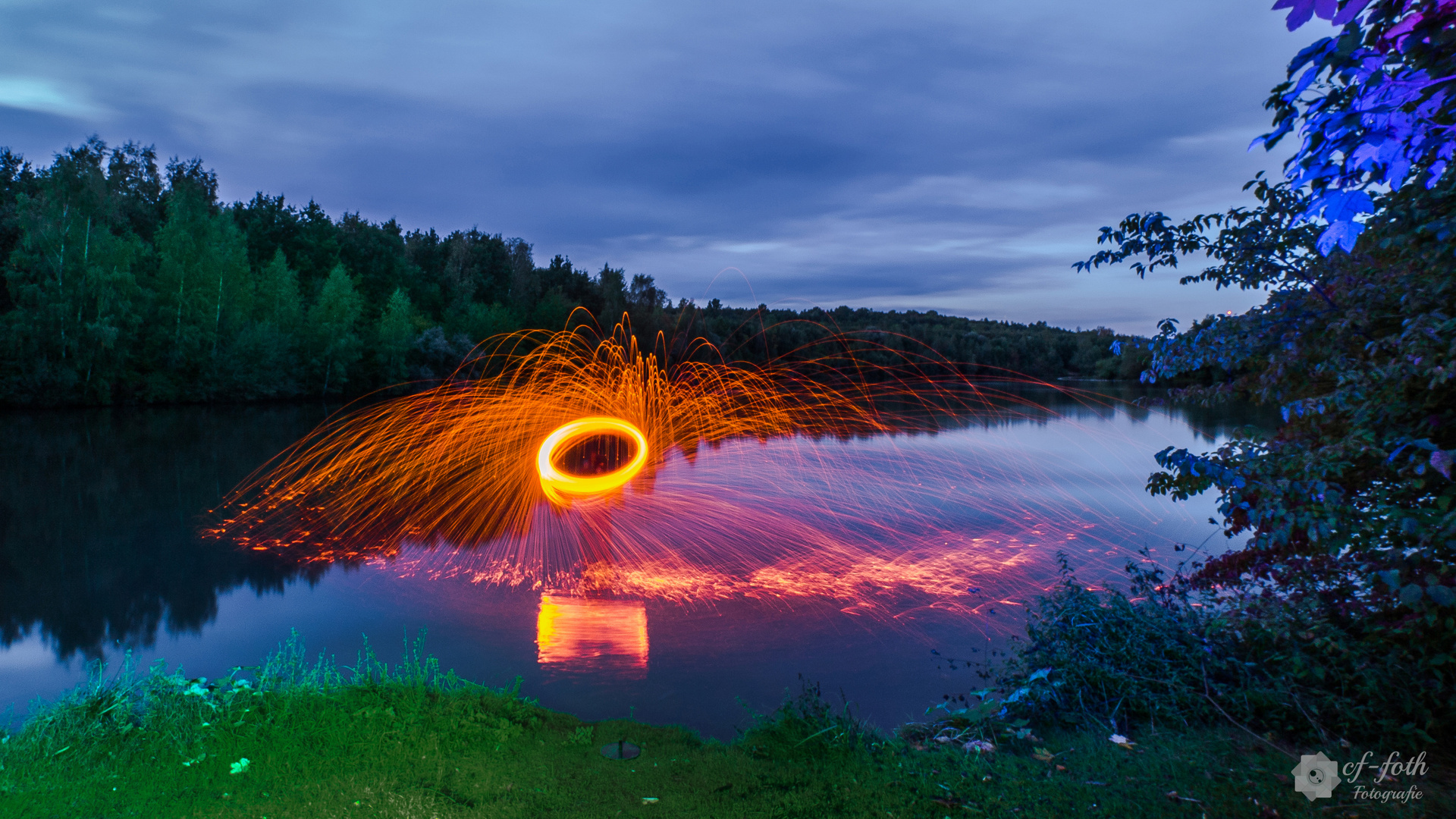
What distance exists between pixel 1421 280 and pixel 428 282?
7765 cm

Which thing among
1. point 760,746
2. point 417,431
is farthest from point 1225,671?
point 417,431

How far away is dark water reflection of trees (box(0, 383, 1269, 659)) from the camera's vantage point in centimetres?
752

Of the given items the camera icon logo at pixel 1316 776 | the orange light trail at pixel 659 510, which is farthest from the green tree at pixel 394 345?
the camera icon logo at pixel 1316 776

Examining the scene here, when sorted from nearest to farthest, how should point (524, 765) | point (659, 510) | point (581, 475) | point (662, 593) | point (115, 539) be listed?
1. point (524, 765)
2. point (662, 593)
3. point (115, 539)
4. point (659, 510)
5. point (581, 475)

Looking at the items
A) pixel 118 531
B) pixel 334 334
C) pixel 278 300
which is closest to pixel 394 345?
pixel 334 334

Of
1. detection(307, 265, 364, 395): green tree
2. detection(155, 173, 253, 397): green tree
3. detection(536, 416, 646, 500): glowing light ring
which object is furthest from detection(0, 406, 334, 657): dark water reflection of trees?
detection(307, 265, 364, 395): green tree

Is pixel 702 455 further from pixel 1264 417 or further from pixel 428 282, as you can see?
pixel 428 282

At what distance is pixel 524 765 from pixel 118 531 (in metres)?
10.5

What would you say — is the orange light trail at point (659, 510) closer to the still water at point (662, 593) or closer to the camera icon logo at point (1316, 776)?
the still water at point (662, 593)

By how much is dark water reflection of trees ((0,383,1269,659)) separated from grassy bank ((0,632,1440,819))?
127 inches

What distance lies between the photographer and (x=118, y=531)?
432 inches

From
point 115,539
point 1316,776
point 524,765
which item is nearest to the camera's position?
point 1316,776

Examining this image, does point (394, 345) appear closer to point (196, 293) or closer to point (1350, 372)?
point (196, 293)

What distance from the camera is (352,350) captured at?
45312 mm
